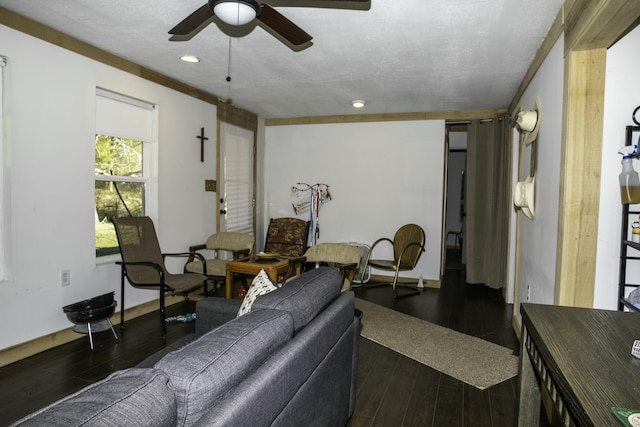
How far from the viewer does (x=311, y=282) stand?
185 cm

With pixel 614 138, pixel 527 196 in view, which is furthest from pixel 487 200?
pixel 614 138

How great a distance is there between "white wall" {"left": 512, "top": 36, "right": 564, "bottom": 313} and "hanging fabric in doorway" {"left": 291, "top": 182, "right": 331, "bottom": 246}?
3185 mm

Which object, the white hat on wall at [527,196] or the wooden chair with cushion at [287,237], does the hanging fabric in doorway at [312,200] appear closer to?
the wooden chair with cushion at [287,237]

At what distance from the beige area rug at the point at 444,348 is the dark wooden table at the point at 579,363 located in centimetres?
131

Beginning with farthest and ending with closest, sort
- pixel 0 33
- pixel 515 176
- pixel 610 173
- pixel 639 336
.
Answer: pixel 515 176, pixel 0 33, pixel 610 173, pixel 639 336

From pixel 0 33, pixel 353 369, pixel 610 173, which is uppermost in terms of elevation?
pixel 0 33

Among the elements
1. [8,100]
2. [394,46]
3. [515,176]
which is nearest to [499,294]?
[515,176]

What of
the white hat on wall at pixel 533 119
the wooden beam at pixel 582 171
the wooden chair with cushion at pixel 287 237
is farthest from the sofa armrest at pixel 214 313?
the wooden chair with cushion at pixel 287 237

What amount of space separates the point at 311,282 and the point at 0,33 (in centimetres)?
278

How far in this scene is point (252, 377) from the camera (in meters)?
1.11

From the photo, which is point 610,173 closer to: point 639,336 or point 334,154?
point 639,336

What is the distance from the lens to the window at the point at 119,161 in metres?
3.58

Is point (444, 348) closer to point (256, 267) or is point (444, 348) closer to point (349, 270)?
point (349, 270)

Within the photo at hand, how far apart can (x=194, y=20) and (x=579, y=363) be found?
2.41 m
